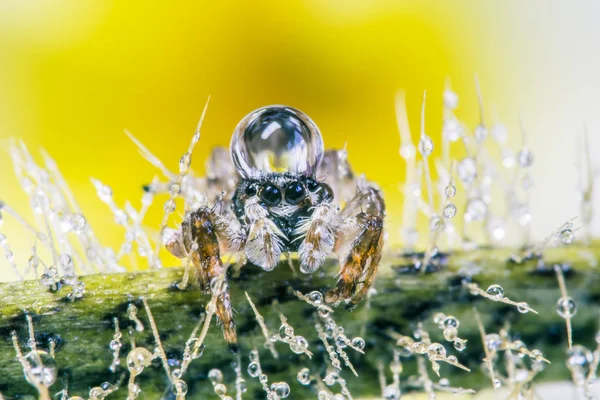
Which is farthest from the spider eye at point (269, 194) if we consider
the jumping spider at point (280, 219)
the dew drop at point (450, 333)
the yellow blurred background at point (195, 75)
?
the yellow blurred background at point (195, 75)

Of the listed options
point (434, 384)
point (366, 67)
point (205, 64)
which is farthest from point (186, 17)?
point (434, 384)

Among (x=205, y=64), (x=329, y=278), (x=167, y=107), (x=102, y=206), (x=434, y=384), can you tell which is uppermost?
(x=205, y=64)

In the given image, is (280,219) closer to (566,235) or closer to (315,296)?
(315,296)

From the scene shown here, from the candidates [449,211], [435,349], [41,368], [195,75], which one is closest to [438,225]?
[449,211]

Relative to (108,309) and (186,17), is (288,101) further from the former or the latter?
(108,309)

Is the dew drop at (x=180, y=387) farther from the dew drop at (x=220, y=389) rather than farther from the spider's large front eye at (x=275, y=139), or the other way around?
the spider's large front eye at (x=275, y=139)

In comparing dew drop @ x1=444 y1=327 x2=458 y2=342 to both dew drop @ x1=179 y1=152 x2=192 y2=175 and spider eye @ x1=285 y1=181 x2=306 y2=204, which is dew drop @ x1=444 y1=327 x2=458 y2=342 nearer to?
spider eye @ x1=285 y1=181 x2=306 y2=204
